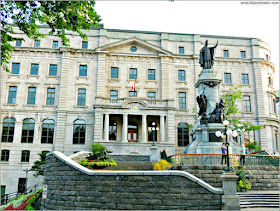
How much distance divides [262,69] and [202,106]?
25699 mm

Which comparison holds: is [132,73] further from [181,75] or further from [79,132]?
[79,132]

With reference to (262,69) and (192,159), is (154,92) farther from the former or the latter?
(192,159)

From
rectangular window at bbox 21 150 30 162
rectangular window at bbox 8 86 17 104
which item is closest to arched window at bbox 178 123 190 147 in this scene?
rectangular window at bbox 21 150 30 162

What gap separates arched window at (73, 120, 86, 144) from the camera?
112 ft

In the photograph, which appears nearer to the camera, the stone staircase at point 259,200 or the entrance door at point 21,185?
the stone staircase at point 259,200

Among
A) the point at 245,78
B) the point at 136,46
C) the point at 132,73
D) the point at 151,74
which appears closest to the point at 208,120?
the point at 151,74

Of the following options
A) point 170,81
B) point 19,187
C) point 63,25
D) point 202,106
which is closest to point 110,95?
point 170,81

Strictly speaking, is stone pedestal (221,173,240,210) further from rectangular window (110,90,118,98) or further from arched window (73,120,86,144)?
rectangular window (110,90,118,98)

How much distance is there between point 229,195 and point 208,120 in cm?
790

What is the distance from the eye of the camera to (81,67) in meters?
37.4

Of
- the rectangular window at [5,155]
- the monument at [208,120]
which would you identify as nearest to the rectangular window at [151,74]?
the monument at [208,120]

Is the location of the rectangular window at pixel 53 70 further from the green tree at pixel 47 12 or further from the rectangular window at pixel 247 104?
the rectangular window at pixel 247 104

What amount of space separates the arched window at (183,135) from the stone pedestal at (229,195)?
24.0m

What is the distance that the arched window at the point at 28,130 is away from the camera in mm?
33906
